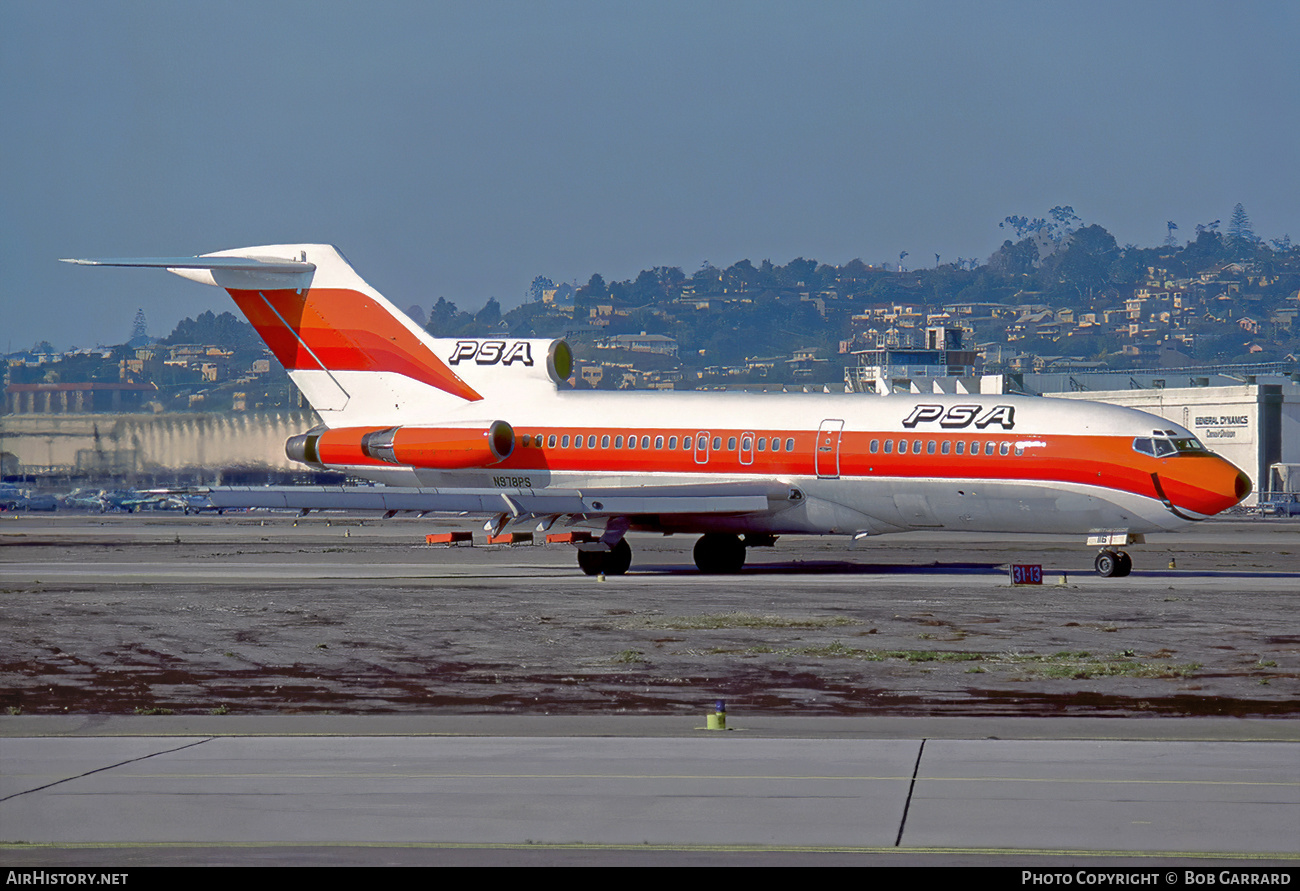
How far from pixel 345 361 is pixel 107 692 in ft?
90.2

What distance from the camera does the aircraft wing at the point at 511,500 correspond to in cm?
3959

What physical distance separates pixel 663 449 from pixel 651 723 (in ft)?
85.6

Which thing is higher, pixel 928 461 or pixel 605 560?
pixel 928 461

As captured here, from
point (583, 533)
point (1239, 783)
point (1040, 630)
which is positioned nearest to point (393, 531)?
point (583, 533)

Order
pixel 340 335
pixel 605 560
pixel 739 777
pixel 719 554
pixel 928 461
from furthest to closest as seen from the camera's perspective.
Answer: pixel 340 335 < pixel 719 554 < pixel 605 560 < pixel 928 461 < pixel 739 777

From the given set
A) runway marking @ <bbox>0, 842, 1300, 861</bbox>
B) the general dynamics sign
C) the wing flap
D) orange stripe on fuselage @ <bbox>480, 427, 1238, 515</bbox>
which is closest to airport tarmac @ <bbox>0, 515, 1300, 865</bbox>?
runway marking @ <bbox>0, 842, 1300, 861</bbox>

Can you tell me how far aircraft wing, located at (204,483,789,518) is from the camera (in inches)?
1559

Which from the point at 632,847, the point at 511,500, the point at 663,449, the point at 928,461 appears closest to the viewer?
the point at 632,847

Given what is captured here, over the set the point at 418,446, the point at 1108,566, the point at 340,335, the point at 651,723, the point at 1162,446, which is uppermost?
the point at 340,335

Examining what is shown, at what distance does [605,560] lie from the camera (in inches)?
1638

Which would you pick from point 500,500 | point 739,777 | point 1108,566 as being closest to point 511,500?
point 500,500

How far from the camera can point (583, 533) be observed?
1623 inches

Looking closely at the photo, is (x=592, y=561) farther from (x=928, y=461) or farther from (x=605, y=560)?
(x=928, y=461)

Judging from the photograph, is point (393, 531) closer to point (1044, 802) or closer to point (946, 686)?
point (946, 686)
